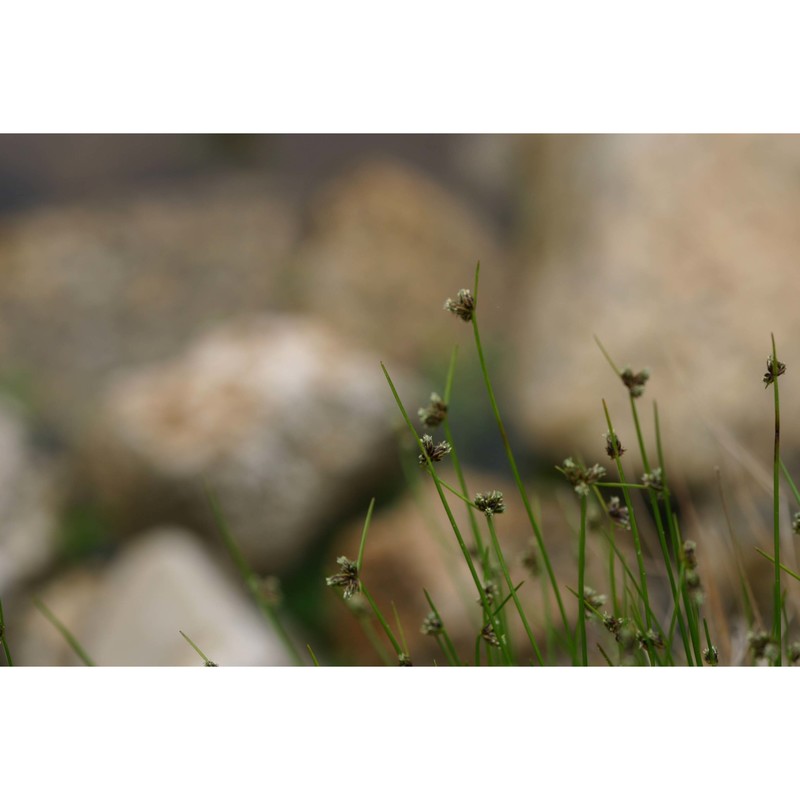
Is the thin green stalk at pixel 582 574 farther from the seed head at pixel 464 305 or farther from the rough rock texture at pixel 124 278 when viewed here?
the rough rock texture at pixel 124 278

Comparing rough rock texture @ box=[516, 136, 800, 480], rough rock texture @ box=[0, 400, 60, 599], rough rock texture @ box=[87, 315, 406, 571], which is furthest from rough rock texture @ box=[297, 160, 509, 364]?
rough rock texture @ box=[0, 400, 60, 599]

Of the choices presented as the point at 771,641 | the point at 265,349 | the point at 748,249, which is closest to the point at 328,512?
the point at 265,349

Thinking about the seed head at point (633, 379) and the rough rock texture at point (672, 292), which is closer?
the seed head at point (633, 379)

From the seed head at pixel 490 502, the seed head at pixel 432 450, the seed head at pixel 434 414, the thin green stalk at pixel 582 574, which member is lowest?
the thin green stalk at pixel 582 574

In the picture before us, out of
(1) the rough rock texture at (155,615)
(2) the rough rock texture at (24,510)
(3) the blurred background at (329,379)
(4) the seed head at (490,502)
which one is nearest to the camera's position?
(4) the seed head at (490,502)

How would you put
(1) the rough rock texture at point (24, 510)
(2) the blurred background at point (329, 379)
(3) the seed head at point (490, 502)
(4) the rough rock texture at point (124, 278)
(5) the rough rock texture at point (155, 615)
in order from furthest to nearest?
(4) the rough rock texture at point (124, 278), (1) the rough rock texture at point (24, 510), (2) the blurred background at point (329, 379), (5) the rough rock texture at point (155, 615), (3) the seed head at point (490, 502)

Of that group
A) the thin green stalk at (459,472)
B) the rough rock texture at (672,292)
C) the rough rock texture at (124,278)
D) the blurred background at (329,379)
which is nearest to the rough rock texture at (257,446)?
the blurred background at (329,379)

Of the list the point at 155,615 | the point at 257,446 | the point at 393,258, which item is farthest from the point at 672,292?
the point at 155,615
